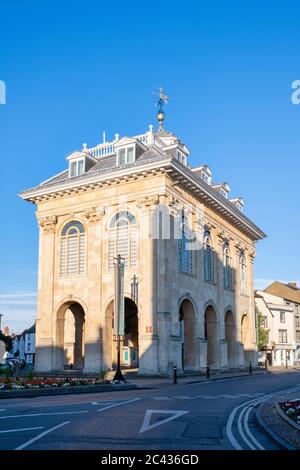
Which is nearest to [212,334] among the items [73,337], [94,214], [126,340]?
[126,340]

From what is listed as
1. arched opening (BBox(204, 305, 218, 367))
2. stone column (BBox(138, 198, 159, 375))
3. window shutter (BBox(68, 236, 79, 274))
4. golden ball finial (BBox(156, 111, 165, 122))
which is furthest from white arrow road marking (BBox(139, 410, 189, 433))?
golden ball finial (BBox(156, 111, 165, 122))

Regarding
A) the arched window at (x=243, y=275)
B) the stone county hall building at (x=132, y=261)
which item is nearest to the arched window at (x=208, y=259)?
the stone county hall building at (x=132, y=261)

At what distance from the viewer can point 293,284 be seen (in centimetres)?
9831

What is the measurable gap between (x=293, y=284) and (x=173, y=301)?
6684 cm

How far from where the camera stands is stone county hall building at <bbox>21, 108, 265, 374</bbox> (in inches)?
1422

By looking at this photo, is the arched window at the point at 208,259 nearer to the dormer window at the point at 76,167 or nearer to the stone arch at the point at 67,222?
the stone arch at the point at 67,222

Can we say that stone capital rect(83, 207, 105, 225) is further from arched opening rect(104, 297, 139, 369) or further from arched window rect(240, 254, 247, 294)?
arched window rect(240, 254, 247, 294)

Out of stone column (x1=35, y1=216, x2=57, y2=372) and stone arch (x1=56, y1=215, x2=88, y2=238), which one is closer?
stone column (x1=35, y1=216, x2=57, y2=372)

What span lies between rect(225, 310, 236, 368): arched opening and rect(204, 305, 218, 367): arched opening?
4.33 meters

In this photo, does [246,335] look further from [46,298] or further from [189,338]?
[46,298]

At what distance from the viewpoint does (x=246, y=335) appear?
54.4 meters

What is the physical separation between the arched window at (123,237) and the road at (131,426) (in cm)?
2053

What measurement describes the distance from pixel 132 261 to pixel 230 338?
16983 millimetres
